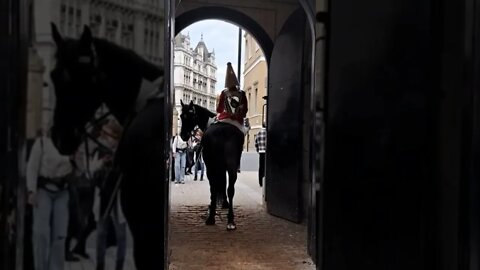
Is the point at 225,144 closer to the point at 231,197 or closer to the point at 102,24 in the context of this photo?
the point at 231,197

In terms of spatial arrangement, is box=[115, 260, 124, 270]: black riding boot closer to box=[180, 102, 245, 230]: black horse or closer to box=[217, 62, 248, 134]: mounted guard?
box=[180, 102, 245, 230]: black horse

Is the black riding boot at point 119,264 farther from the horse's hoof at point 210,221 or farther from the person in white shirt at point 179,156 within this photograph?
the person in white shirt at point 179,156

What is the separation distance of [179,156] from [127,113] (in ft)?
37.1

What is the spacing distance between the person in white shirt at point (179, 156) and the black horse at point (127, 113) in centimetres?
1098

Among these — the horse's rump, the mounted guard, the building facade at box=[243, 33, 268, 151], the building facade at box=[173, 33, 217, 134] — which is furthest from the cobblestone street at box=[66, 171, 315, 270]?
the building facade at box=[173, 33, 217, 134]

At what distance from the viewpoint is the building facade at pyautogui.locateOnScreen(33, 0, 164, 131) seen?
304cm

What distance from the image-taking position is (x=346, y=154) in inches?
139

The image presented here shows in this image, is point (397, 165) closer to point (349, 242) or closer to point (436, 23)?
point (349, 242)

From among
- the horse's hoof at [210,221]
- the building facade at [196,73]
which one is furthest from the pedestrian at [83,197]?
the building facade at [196,73]

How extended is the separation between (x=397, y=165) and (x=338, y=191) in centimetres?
48

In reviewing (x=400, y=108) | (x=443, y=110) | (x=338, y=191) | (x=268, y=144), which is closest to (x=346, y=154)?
(x=338, y=191)

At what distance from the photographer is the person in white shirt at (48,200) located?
10.0ft

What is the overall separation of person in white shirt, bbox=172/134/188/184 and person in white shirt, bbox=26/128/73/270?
1102cm

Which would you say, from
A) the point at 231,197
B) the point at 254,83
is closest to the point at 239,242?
the point at 231,197
